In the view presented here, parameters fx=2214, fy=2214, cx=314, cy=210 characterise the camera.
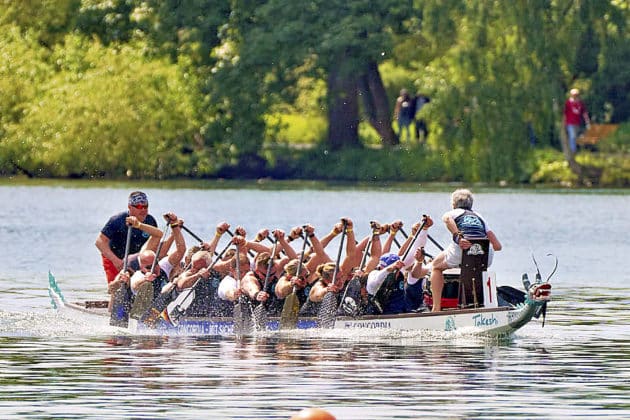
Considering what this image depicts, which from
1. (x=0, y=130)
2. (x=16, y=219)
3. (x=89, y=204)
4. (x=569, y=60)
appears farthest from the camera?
(x=0, y=130)

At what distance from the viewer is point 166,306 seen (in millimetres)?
26250

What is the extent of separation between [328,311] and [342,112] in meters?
46.1

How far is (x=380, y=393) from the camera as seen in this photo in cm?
2031

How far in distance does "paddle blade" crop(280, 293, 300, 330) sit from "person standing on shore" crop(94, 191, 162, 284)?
181 centimetres

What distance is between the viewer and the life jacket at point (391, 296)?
2547 centimetres

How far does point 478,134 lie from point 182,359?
1619 inches

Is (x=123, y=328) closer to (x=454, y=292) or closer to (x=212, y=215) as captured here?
(x=454, y=292)

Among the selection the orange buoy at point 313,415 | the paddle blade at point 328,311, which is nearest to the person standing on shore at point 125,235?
the paddle blade at point 328,311

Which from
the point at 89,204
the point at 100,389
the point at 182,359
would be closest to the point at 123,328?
the point at 182,359

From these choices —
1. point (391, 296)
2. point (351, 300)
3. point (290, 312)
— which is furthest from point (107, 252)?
point (391, 296)

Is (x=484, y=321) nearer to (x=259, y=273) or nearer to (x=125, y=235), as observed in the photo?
(x=259, y=273)

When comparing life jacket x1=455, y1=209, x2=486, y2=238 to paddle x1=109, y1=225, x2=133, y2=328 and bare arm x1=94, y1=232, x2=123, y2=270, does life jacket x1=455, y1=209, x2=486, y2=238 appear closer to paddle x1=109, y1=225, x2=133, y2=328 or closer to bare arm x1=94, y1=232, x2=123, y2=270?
paddle x1=109, y1=225, x2=133, y2=328

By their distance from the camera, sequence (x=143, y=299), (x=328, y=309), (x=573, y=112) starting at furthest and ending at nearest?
(x=573, y=112) < (x=143, y=299) < (x=328, y=309)

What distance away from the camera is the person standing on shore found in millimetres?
26281
